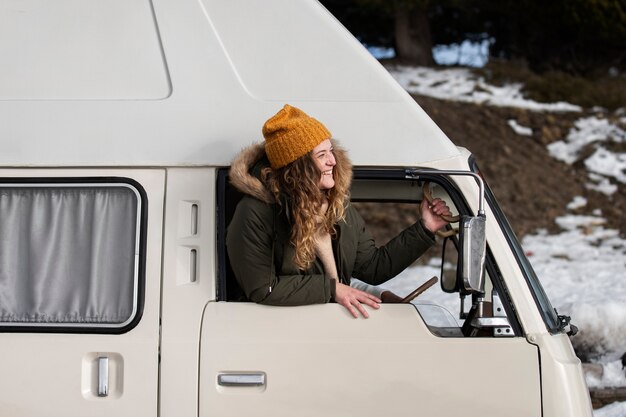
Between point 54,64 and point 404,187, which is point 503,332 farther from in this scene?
point 54,64

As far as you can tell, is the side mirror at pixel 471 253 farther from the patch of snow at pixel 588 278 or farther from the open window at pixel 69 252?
the patch of snow at pixel 588 278

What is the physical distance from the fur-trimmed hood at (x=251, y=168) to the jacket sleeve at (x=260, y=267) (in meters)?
0.04

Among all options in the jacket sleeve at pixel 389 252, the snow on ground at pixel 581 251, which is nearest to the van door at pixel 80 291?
the jacket sleeve at pixel 389 252

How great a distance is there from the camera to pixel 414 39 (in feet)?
55.4

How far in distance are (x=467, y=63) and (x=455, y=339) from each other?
14.3 m

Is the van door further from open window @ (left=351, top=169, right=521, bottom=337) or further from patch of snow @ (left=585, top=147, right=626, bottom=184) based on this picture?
patch of snow @ (left=585, top=147, right=626, bottom=184)

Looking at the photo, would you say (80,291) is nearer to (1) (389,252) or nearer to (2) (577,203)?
(1) (389,252)

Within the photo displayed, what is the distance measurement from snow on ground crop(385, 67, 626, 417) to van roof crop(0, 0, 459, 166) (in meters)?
1.65

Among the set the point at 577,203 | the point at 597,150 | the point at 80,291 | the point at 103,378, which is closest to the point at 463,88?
the point at 597,150

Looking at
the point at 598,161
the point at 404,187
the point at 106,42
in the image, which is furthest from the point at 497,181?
the point at 106,42

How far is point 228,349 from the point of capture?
3.80 metres

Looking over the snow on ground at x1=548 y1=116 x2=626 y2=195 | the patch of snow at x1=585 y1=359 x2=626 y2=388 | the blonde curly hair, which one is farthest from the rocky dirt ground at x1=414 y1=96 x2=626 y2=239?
the blonde curly hair

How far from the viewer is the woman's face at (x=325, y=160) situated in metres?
3.88

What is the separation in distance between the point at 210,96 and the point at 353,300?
105 cm
